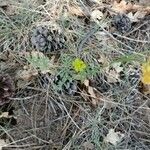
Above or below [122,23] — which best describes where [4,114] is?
below

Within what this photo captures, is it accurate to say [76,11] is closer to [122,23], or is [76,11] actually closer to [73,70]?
[122,23]

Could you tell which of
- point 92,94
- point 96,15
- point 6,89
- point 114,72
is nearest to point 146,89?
point 114,72

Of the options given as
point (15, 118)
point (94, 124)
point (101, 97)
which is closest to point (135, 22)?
point (101, 97)

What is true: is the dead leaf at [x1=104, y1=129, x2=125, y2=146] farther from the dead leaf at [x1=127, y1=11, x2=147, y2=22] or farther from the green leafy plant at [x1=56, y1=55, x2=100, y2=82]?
the dead leaf at [x1=127, y1=11, x2=147, y2=22]

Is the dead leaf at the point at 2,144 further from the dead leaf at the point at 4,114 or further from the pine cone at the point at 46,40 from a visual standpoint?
the pine cone at the point at 46,40

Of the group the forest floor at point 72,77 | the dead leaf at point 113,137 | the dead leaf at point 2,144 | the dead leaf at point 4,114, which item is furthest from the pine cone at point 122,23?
the dead leaf at point 2,144

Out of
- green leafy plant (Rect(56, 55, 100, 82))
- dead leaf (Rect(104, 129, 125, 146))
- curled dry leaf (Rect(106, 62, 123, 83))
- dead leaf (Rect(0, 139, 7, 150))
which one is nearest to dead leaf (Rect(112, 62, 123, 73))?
curled dry leaf (Rect(106, 62, 123, 83))
